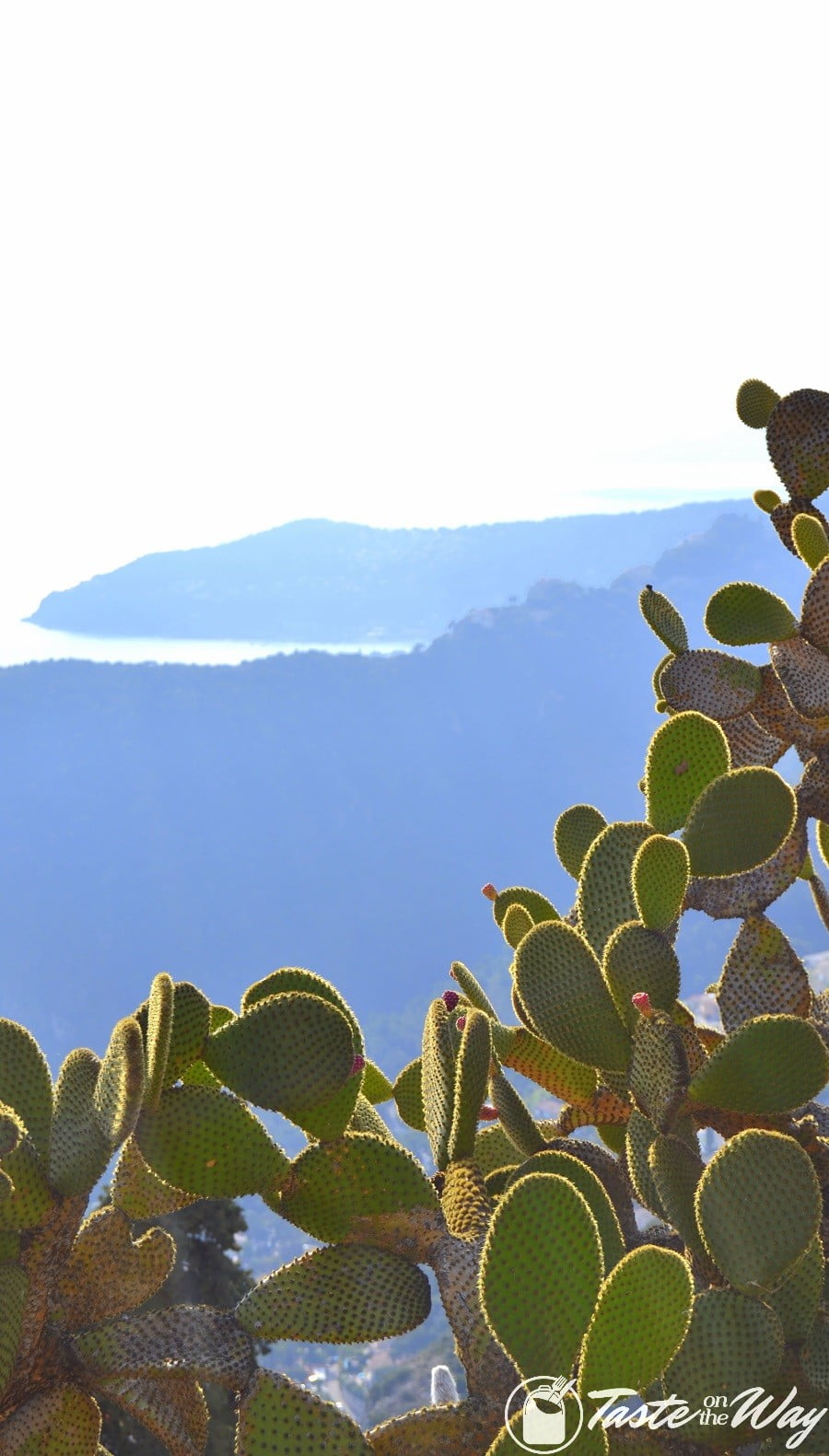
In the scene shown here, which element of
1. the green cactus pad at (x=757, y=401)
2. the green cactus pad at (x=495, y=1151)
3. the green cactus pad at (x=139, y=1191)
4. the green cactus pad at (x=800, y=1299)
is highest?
the green cactus pad at (x=757, y=401)

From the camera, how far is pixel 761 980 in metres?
1.85

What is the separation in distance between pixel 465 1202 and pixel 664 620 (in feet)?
4.13

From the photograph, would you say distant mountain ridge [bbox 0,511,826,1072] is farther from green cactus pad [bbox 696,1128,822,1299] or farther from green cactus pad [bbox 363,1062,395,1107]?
green cactus pad [bbox 696,1128,822,1299]

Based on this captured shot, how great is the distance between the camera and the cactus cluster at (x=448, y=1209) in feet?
3.71

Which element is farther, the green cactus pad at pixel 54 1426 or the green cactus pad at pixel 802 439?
the green cactus pad at pixel 802 439

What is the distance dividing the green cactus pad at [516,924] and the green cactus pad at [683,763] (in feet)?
0.93

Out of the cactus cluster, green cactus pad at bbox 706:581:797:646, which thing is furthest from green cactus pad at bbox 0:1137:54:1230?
green cactus pad at bbox 706:581:797:646

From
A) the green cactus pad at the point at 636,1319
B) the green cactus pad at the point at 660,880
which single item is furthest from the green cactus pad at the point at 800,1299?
the green cactus pad at the point at 660,880

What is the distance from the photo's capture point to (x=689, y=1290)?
112 centimetres

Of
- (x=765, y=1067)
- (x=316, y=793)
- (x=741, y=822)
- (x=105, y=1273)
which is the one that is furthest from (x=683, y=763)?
(x=316, y=793)

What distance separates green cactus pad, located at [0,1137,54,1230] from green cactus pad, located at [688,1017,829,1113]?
78cm

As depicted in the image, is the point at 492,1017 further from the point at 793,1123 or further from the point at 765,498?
the point at 765,498

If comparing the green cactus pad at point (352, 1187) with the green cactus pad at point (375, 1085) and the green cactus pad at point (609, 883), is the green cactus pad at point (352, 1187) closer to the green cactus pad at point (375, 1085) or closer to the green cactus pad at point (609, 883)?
the green cactus pad at point (375, 1085)

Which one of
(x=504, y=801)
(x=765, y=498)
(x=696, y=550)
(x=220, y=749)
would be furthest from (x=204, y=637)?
(x=765, y=498)
